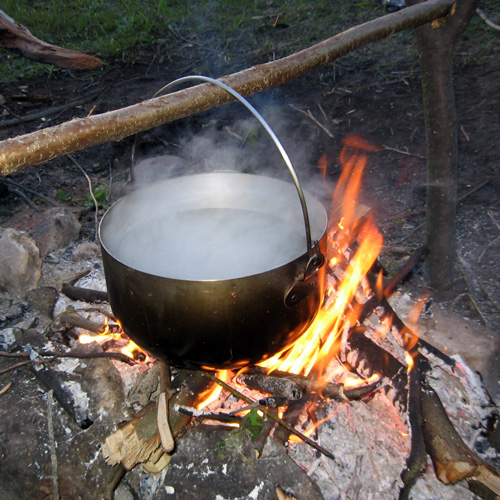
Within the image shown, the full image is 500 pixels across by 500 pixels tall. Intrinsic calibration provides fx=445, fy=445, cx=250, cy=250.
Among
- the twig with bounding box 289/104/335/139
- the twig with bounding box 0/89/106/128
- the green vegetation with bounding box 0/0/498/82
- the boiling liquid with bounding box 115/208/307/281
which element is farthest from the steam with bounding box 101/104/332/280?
the green vegetation with bounding box 0/0/498/82

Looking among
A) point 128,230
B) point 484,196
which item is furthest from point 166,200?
point 484,196

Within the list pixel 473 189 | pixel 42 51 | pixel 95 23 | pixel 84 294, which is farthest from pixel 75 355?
pixel 95 23

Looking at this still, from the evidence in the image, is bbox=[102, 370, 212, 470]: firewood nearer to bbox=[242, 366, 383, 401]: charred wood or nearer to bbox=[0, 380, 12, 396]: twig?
bbox=[242, 366, 383, 401]: charred wood

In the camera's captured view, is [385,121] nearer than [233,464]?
No

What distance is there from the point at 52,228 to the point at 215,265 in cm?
141

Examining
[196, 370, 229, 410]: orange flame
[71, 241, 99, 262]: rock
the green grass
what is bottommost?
[71, 241, 99, 262]: rock

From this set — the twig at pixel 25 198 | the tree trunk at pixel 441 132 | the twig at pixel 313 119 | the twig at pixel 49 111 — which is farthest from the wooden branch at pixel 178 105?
the twig at pixel 49 111

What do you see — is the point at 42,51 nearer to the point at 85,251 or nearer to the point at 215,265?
the point at 85,251

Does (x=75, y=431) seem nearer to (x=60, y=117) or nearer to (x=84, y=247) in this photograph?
(x=84, y=247)

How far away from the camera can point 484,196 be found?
11.4 feet

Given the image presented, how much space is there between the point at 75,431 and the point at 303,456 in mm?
918

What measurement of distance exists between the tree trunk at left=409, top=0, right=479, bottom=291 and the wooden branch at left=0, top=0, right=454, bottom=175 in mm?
113

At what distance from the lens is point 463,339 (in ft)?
7.27

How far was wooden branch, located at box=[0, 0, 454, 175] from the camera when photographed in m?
1.33
